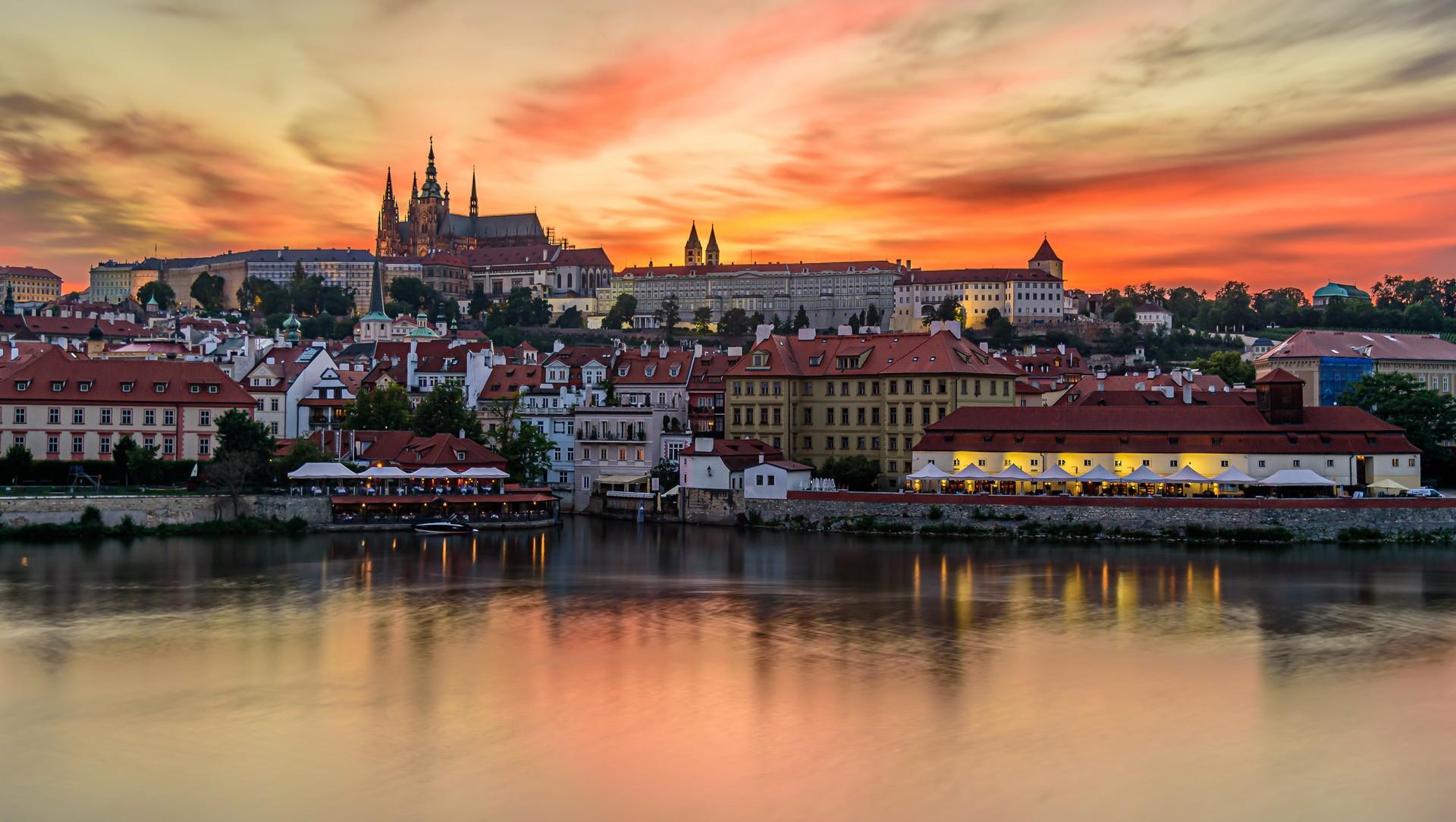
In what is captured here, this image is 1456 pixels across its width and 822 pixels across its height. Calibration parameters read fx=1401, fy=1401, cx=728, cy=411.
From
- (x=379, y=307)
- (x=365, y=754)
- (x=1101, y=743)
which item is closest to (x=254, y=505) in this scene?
(x=365, y=754)

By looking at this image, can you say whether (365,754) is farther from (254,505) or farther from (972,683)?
(254,505)

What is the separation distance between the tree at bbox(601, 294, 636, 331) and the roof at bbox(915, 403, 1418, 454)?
109 meters

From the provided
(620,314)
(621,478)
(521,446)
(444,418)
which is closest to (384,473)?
(521,446)

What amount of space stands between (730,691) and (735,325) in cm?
12165

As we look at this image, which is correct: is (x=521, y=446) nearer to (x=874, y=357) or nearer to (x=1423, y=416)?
(x=874, y=357)

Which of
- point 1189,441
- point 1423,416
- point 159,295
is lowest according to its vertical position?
point 1189,441

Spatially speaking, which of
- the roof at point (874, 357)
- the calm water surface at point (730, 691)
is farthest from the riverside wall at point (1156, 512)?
the roof at point (874, 357)

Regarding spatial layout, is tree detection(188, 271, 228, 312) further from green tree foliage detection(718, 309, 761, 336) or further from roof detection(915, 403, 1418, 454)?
roof detection(915, 403, 1418, 454)

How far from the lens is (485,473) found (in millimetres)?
49875

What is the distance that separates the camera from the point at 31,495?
44.3m

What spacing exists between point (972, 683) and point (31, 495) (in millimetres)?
33324

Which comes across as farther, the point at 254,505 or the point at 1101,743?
the point at 254,505

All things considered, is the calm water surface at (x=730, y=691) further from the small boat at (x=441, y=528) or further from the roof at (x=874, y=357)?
the roof at (x=874, y=357)

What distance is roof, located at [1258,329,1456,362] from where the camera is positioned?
7688 cm
